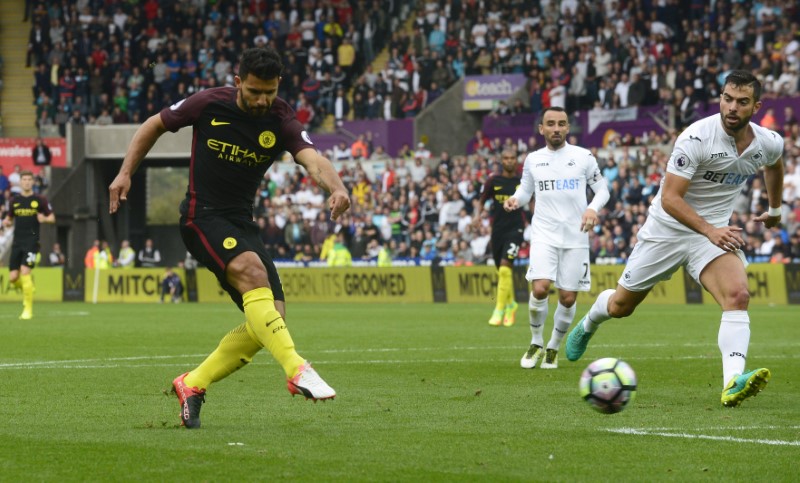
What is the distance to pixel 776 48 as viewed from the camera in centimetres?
3328

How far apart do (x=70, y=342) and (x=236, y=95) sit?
9898 mm

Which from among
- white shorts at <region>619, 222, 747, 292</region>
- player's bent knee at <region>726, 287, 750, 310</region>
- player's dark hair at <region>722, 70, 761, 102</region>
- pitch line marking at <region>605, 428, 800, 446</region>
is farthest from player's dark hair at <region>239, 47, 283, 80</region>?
player's bent knee at <region>726, 287, 750, 310</region>

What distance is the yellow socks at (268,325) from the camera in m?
7.95

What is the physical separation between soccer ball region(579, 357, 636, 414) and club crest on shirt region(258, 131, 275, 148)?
2.47 meters

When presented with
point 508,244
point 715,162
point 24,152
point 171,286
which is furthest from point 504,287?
point 24,152

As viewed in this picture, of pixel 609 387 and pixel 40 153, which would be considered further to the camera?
pixel 40 153

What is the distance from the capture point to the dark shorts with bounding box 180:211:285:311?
8188mm

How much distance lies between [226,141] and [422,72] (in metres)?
33.0

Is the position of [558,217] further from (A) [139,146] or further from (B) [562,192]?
(A) [139,146]

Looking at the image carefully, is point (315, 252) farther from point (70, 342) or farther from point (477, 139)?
point (70, 342)

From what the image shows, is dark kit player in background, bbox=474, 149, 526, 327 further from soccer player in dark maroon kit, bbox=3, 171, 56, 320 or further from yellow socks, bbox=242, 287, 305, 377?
yellow socks, bbox=242, 287, 305, 377

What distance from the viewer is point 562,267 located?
13.7 metres

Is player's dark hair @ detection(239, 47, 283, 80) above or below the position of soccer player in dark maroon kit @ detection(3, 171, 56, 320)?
above

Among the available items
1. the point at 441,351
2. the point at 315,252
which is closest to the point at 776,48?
the point at 315,252
